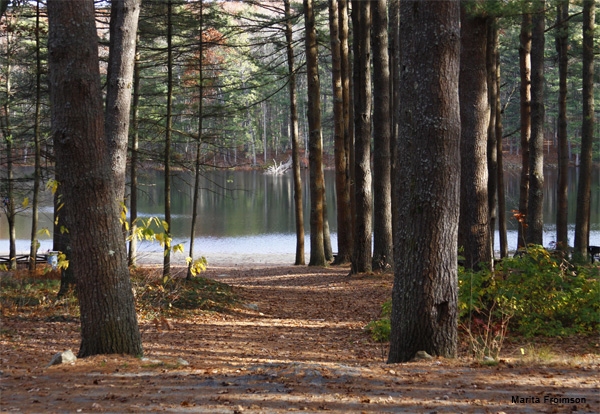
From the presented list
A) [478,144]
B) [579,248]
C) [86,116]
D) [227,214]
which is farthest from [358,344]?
[227,214]

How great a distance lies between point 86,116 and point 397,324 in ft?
11.0

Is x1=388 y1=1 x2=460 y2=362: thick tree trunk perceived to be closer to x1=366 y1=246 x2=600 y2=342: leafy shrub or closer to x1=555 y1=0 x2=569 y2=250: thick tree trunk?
x1=366 y1=246 x2=600 y2=342: leafy shrub

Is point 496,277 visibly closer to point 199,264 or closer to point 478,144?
point 478,144

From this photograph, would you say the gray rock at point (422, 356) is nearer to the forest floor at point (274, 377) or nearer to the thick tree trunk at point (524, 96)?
the forest floor at point (274, 377)

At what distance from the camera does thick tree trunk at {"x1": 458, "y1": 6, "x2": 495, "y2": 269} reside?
6598 millimetres

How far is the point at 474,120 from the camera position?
260 inches

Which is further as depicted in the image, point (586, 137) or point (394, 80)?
point (394, 80)

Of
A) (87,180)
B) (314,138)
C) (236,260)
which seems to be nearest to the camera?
(87,180)

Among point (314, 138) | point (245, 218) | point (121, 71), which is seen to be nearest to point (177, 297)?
point (121, 71)

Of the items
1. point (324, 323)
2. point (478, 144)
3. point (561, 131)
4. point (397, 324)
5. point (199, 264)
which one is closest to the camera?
point (397, 324)

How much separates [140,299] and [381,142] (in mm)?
6254

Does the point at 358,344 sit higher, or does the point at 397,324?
the point at 397,324

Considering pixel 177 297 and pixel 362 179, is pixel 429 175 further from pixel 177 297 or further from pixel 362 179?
pixel 362 179

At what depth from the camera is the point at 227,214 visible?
115ft
